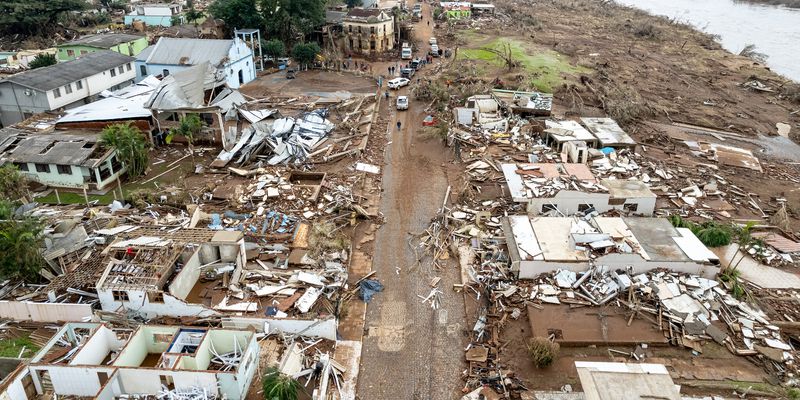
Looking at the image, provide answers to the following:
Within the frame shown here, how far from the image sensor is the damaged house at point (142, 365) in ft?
48.2

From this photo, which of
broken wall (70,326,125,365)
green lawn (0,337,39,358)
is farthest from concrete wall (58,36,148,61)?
broken wall (70,326,125,365)

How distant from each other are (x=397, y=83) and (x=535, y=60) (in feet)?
56.9

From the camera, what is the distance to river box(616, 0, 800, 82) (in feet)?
217

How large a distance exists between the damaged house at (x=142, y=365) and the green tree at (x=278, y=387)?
771 millimetres

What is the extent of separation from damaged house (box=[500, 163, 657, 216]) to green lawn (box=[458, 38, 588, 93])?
20.4 meters

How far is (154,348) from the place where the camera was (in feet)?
54.7

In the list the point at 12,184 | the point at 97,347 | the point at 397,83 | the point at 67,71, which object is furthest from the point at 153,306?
the point at 397,83

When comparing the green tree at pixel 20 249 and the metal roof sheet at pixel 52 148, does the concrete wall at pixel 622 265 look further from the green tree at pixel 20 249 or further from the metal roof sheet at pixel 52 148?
the metal roof sheet at pixel 52 148

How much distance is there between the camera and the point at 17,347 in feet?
58.0

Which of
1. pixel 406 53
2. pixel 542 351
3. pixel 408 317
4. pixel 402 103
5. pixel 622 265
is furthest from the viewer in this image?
pixel 406 53

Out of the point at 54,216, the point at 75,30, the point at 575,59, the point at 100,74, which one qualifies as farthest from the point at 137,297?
the point at 75,30

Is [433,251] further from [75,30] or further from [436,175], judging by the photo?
[75,30]

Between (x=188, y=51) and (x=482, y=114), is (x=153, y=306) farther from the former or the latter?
(x=188, y=51)

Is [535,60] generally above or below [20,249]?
above
